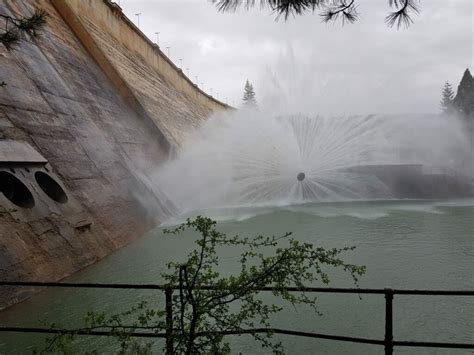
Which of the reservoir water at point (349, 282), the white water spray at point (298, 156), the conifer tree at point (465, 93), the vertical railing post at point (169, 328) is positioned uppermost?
the conifer tree at point (465, 93)

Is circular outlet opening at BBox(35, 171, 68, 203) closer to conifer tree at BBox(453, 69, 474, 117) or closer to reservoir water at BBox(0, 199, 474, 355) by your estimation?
reservoir water at BBox(0, 199, 474, 355)

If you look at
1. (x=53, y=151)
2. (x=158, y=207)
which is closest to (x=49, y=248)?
(x=53, y=151)

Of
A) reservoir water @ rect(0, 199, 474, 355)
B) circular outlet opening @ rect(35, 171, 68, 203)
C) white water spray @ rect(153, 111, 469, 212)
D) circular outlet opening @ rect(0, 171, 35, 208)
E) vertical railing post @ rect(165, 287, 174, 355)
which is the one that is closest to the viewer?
vertical railing post @ rect(165, 287, 174, 355)

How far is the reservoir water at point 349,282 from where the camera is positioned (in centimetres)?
410

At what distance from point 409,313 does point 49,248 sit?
4.82 meters

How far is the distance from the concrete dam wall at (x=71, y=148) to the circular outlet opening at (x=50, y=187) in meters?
0.02

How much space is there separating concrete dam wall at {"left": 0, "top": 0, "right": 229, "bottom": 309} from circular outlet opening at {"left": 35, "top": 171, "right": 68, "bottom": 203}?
0.02 metres

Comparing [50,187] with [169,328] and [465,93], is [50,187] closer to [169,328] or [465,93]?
[169,328]

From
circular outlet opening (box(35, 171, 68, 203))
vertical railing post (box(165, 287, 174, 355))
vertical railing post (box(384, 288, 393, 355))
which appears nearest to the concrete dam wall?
circular outlet opening (box(35, 171, 68, 203))

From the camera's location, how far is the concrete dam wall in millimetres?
5457

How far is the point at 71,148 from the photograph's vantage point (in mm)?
7902

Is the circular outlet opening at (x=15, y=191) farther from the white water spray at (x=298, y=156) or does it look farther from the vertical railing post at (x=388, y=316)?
the white water spray at (x=298, y=156)

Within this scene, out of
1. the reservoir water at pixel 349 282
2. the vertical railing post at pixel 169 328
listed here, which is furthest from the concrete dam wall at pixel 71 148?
the vertical railing post at pixel 169 328

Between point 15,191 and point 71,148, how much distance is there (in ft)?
7.00
